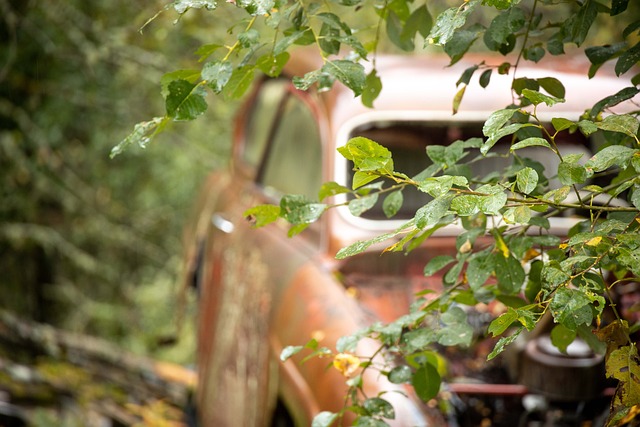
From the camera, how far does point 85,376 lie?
5.61 metres

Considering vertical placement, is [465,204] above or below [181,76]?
below

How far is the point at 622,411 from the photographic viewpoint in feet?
4.34

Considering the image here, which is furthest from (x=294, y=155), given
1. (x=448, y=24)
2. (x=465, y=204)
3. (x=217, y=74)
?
(x=465, y=204)

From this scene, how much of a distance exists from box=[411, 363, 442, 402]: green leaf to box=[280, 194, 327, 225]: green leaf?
388mm

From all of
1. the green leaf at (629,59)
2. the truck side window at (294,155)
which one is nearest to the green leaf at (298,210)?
the green leaf at (629,59)

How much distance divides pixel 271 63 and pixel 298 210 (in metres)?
0.28

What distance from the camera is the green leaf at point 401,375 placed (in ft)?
5.72

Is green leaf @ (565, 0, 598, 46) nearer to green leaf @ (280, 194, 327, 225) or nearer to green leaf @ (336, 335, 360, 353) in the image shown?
green leaf @ (280, 194, 327, 225)

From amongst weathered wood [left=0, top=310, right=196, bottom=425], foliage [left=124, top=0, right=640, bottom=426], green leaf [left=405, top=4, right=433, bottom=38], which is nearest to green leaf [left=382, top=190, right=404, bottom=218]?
foliage [left=124, top=0, right=640, bottom=426]

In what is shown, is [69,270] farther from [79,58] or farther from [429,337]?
[429,337]

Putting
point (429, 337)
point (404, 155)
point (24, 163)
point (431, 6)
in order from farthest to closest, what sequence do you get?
point (431, 6) → point (24, 163) → point (404, 155) → point (429, 337)

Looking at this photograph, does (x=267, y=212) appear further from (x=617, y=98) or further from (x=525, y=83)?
(x=617, y=98)

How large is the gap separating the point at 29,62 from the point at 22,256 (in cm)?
196

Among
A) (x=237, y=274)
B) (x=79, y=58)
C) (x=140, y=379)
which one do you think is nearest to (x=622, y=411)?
(x=237, y=274)
